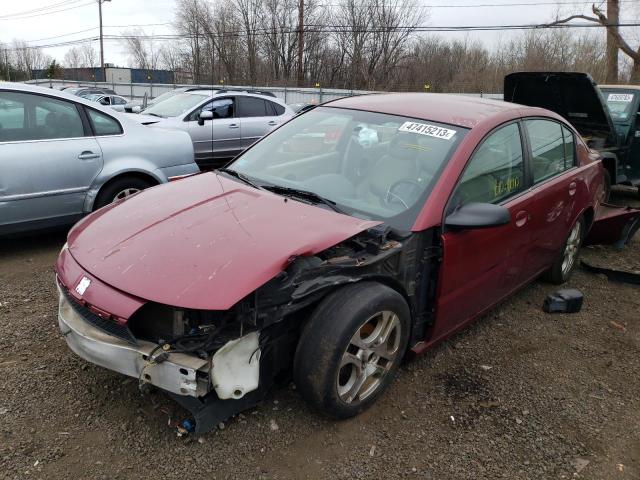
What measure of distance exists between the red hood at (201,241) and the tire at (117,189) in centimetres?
203

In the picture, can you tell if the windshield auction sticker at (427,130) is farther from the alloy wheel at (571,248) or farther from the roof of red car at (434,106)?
the alloy wheel at (571,248)

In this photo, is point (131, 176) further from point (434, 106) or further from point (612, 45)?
point (612, 45)

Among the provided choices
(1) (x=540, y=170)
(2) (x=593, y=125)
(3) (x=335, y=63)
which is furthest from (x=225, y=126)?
(3) (x=335, y=63)

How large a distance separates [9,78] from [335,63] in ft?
114

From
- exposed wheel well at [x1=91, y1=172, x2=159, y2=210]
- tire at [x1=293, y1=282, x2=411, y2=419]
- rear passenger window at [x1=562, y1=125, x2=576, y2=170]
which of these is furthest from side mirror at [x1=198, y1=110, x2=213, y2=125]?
tire at [x1=293, y1=282, x2=411, y2=419]

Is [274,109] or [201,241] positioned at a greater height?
[274,109]

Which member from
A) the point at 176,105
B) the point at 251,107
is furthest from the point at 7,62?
the point at 251,107

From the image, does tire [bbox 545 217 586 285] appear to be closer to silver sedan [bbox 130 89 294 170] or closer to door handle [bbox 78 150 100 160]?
door handle [bbox 78 150 100 160]

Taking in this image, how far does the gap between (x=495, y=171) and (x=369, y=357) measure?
1502 mm

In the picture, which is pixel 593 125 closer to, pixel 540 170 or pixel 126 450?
pixel 540 170

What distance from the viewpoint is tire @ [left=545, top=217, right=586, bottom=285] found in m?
4.42

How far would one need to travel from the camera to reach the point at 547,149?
3898 mm

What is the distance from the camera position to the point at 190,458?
2.36m

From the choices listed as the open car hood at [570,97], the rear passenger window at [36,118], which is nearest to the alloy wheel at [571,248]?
the open car hood at [570,97]
